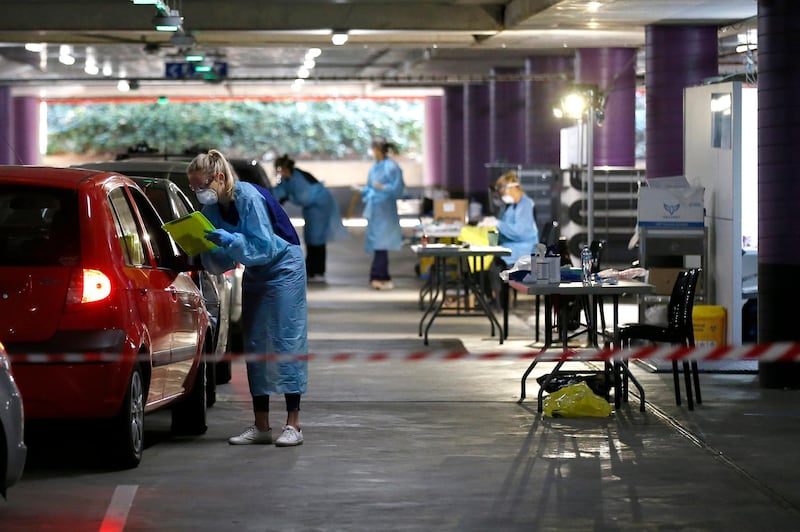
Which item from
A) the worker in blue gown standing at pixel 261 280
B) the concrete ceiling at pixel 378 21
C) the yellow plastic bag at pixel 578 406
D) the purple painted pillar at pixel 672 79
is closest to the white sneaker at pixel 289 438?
the worker in blue gown standing at pixel 261 280

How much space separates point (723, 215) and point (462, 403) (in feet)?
13.2

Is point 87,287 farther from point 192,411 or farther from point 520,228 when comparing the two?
point 520,228

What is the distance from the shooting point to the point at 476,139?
37.7m

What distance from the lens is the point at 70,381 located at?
280 inches

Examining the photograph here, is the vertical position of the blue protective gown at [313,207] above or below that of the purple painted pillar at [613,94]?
below

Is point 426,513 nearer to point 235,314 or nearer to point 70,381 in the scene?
point 70,381

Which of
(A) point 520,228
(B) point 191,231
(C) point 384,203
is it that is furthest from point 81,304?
(C) point 384,203

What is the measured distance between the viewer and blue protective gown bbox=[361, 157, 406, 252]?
2117 cm

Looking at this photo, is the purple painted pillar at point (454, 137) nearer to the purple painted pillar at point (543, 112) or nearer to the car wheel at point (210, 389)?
the purple painted pillar at point (543, 112)

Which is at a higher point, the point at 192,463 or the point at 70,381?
the point at 70,381

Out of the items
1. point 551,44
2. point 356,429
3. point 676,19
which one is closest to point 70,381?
point 356,429

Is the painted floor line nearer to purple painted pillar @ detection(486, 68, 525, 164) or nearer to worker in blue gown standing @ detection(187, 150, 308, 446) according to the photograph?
worker in blue gown standing @ detection(187, 150, 308, 446)

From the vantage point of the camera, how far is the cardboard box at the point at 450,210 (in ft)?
72.3

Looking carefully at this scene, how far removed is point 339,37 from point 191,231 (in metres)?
14.5
